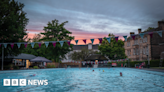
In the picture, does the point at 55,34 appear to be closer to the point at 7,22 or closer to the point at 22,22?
the point at 22,22

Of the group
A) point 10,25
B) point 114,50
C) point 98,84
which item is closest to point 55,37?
point 114,50

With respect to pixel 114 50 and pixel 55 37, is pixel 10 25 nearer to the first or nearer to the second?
pixel 55 37

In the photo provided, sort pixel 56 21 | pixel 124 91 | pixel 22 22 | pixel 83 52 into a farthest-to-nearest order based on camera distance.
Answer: pixel 83 52
pixel 56 21
pixel 22 22
pixel 124 91

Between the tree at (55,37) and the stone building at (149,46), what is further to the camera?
the tree at (55,37)

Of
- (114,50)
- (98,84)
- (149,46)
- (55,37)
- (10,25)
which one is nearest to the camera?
(98,84)

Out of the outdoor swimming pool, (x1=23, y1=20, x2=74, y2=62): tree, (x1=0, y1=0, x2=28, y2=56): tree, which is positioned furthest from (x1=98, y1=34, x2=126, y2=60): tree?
the outdoor swimming pool

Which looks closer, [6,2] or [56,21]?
[6,2]

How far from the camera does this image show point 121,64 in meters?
56.2

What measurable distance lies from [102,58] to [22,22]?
3763 cm

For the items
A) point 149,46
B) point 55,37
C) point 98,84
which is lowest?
point 98,84

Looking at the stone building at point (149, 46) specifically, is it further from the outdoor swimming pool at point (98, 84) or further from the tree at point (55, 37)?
the outdoor swimming pool at point (98, 84)

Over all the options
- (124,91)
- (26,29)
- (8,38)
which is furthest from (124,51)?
(124,91)

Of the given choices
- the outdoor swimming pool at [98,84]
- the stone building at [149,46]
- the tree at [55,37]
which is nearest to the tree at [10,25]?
the outdoor swimming pool at [98,84]

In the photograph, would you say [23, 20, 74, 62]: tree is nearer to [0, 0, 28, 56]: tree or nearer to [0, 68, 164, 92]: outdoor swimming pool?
[0, 0, 28, 56]: tree
